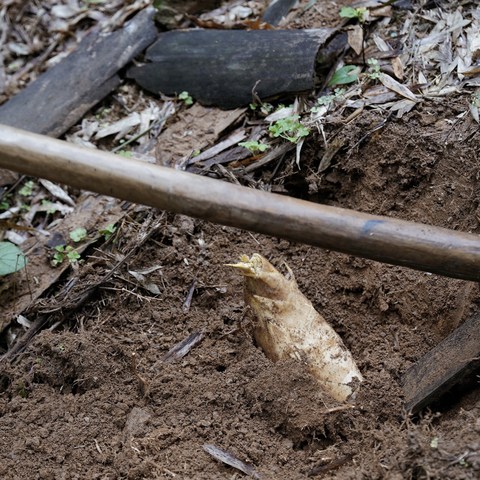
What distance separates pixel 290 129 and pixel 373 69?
62cm

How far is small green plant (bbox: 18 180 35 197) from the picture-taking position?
404 centimetres

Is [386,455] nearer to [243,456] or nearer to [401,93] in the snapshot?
[243,456]

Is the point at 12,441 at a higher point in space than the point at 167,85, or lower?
lower

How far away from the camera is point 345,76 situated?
12.2 ft

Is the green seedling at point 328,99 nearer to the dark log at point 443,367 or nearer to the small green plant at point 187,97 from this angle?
the small green plant at point 187,97

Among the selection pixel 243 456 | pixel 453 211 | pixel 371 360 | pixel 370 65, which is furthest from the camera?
pixel 370 65

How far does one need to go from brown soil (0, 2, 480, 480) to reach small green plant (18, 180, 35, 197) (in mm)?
898


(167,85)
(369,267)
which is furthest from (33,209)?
(369,267)

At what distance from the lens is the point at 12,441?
2824mm

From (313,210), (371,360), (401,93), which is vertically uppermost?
(313,210)

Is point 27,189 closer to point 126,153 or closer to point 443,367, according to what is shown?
point 126,153

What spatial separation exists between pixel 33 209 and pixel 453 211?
2426mm

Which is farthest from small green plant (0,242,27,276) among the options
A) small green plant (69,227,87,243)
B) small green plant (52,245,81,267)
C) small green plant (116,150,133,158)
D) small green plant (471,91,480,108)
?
small green plant (471,91,480,108)

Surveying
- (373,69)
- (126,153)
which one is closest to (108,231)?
(126,153)
